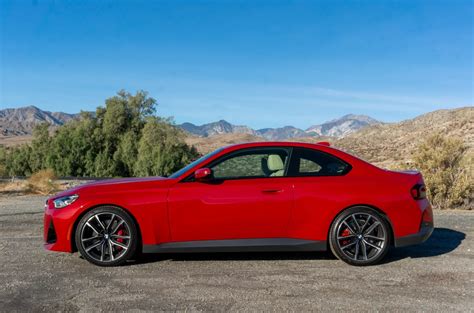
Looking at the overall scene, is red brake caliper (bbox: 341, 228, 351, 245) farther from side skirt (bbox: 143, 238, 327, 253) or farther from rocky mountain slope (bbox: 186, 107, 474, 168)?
rocky mountain slope (bbox: 186, 107, 474, 168)

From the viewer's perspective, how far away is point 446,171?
11328 mm

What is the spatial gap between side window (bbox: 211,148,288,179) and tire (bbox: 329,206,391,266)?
0.94 meters

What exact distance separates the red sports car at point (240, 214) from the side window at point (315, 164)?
2cm

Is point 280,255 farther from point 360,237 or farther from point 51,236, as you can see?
point 51,236

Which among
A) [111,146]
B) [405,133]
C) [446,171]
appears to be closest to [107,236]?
[446,171]

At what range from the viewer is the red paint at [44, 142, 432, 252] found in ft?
16.7

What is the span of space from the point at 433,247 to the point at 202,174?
143 inches

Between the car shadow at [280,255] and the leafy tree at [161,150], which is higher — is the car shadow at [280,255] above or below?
below

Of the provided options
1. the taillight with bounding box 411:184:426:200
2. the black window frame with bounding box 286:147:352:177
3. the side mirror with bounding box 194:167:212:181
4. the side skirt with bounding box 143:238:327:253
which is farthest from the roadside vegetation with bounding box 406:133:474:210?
A: the side mirror with bounding box 194:167:212:181

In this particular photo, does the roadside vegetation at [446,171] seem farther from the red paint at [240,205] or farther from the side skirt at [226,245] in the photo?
the side skirt at [226,245]

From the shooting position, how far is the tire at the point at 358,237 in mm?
5184

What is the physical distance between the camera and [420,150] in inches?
484

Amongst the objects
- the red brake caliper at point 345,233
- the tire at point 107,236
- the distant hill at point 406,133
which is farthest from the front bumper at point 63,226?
the distant hill at point 406,133

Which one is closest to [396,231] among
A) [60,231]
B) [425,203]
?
[425,203]
